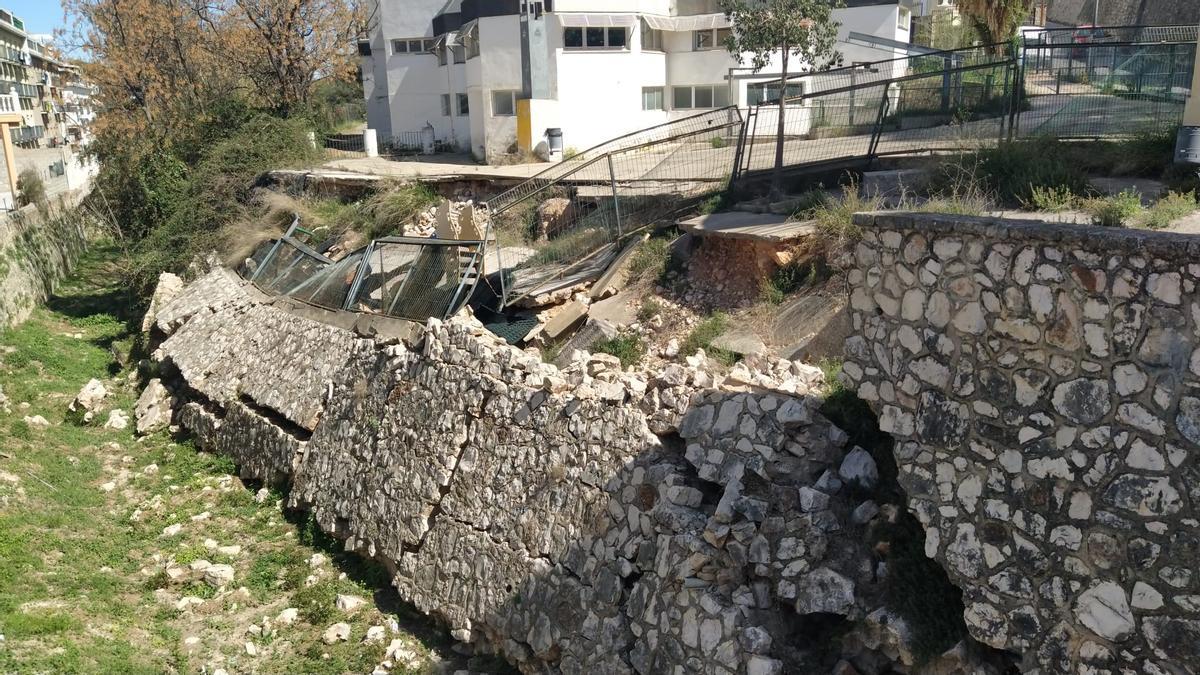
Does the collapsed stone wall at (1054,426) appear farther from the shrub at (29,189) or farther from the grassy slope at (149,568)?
the shrub at (29,189)

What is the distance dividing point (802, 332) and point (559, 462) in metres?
3.04

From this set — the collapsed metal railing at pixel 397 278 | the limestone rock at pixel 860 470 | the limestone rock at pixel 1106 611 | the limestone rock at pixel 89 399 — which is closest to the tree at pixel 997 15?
the collapsed metal railing at pixel 397 278

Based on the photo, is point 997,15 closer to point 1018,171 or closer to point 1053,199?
point 1018,171

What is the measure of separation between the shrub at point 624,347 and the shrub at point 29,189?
23.7 meters

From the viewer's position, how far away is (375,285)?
476 inches

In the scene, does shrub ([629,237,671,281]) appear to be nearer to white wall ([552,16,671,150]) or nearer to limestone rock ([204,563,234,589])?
limestone rock ([204,563,234,589])

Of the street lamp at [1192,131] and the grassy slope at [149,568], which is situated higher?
the street lamp at [1192,131]

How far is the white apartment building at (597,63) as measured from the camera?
24953 millimetres

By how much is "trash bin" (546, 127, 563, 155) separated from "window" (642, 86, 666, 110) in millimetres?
3301

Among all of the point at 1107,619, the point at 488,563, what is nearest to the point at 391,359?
the point at 488,563

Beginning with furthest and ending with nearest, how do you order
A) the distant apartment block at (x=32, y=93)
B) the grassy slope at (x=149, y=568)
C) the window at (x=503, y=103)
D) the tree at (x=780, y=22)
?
the distant apartment block at (x=32, y=93) < the window at (x=503, y=103) < the tree at (x=780, y=22) < the grassy slope at (x=149, y=568)

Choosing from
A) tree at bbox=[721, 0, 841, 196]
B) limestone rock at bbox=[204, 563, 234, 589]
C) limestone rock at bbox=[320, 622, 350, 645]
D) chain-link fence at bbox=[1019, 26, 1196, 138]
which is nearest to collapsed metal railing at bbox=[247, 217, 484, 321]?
limestone rock at bbox=[204, 563, 234, 589]

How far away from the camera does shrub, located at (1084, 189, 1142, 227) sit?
8336 mm

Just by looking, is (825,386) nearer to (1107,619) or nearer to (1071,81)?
(1107,619)
